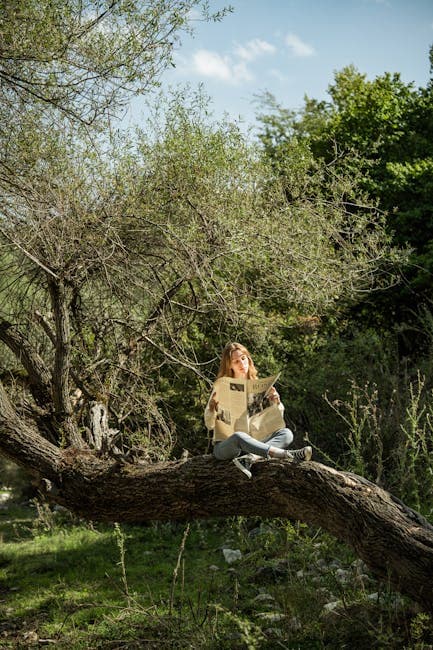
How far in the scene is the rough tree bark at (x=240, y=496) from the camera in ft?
15.2

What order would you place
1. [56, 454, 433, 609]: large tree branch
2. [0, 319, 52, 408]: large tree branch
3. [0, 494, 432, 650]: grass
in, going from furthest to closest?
[0, 319, 52, 408]: large tree branch
[0, 494, 432, 650]: grass
[56, 454, 433, 609]: large tree branch

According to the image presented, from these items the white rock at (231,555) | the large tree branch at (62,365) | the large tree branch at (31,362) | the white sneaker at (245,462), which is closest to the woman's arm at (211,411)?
the white sneaker at (245,462)

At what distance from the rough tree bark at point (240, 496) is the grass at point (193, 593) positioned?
0.26m

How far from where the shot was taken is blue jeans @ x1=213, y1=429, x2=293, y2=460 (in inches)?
203

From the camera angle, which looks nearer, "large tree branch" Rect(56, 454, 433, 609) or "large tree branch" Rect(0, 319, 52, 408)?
"large tree branch" Rect(56, 454, 433, 609)

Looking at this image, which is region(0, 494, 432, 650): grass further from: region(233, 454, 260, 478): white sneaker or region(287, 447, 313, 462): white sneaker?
region(287, 447, 313, 462): white sneaker

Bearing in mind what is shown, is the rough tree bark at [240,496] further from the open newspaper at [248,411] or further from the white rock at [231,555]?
the white rock at [231,555]

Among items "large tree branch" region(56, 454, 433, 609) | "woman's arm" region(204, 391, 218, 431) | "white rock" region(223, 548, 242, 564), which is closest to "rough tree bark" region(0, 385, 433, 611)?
"large tree branch" region(56, 454, 433, 609)

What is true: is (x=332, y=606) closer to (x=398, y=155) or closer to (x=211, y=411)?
(x=211, y=411)

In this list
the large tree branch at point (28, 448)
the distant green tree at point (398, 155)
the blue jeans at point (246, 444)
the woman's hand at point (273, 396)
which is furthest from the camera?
the distant green tree at point (398, 155)

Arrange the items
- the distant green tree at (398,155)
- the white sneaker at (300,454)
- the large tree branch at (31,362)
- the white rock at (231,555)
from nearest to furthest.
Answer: the white sneaker at (300,454) → the large tree branch at (31,362) → the white rock at (231,555) → the distant green tree at (398,155)

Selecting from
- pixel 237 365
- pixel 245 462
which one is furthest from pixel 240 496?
pixel 237 365

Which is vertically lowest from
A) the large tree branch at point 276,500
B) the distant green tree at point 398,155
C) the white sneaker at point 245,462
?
the large tree branch at point 276,500

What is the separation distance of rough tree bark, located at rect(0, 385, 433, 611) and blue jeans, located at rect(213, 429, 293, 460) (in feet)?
0.26
